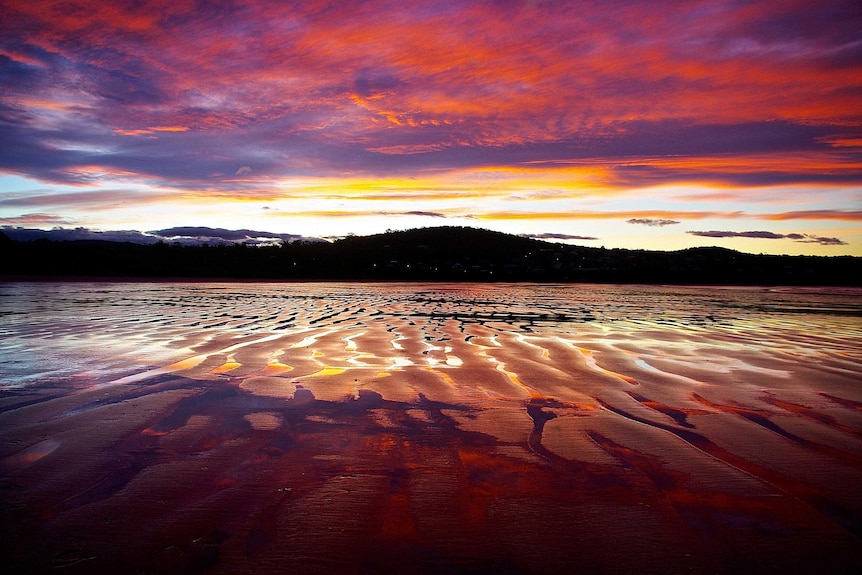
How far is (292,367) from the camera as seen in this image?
23.8ft

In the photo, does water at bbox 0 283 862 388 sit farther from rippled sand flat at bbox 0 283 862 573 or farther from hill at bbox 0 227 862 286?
hill at bbox 0 227 862 286

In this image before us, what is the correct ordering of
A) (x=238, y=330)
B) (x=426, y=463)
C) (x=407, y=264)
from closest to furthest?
1. (x=426, y=463)
2. (x=238, y=330)
3. (x=407, y=264)

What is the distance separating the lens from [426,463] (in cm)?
371

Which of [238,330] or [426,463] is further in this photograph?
[238,330]

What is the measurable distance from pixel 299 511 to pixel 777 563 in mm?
2303

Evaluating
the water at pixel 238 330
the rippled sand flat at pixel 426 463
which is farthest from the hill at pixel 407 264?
the rippled sand flat at pixel 426 463

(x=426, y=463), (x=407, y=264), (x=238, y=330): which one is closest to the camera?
(x=426, y=463)

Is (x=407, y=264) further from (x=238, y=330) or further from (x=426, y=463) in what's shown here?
(x=426, y=463)

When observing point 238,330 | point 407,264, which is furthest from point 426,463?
point 407,264

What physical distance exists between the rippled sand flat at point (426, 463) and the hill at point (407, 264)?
6260cm

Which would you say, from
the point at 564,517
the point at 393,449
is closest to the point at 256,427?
the point at 393,449

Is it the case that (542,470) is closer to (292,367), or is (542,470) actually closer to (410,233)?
(292,367)

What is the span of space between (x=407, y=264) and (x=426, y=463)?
3263 inches

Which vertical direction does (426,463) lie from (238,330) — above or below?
above
